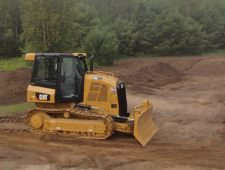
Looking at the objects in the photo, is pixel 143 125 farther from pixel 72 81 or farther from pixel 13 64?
pixel 13 64

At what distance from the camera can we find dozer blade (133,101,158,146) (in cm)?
1307

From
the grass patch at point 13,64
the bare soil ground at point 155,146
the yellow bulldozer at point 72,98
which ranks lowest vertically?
the grass patch at point 13,64

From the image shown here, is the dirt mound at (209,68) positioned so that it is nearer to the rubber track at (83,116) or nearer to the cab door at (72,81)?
the cab door at (72,81)

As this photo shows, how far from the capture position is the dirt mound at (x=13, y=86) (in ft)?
65.9

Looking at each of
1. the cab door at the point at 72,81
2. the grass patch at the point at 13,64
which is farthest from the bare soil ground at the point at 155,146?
the grass patch at the point at 13,64

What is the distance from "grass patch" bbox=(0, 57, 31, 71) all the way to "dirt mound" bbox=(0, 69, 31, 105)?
393 cm

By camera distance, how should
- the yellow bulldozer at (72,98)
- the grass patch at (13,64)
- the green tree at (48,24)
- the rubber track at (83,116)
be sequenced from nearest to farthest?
the rubber track at (83,116), the yellow bulldozer at (72,98), the green tree at (48,24), the grass patch at (13,64)

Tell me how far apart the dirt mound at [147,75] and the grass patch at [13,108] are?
6.57 meters

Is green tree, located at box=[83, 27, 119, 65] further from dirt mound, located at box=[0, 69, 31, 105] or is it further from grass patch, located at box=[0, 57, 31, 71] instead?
dirt mound, located at box=[0, 69, 31, 105]

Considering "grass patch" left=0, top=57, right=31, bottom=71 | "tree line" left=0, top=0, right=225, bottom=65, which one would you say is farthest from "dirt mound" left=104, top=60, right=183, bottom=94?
"grass patch" left=0, top=57, right=31, bottom=71

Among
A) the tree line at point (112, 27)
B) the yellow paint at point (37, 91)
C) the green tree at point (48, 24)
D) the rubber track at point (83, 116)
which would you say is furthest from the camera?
the tree line at point (112, 27)

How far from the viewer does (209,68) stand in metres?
31.7

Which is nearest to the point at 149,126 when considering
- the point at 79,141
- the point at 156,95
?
the point at 79,141

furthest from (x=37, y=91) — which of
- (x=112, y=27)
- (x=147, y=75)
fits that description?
(x=112, y=27)
